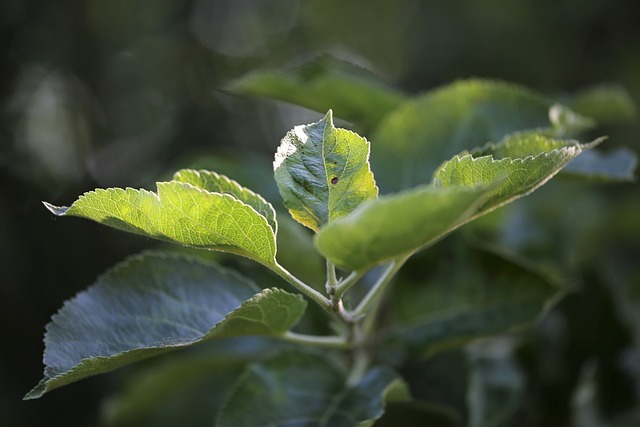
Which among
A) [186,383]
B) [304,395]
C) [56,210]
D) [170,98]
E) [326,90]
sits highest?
[170,98]

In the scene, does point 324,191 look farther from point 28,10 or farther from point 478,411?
point 28,10

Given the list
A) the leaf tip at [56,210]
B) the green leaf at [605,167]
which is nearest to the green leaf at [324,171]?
the leaf tip at [56,210]

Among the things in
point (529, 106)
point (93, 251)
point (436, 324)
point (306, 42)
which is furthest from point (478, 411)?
point (306, 42)

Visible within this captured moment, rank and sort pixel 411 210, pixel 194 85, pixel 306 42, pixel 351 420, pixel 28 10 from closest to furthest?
1. pixel 411 210
2. pixel 351 420
3. pixel 28 10
4. pixel 194 85
5. pixel 306 42

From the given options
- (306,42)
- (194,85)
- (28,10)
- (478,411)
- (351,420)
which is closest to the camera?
(351,420)

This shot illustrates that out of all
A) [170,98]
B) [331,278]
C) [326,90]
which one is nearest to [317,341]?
[331,278]

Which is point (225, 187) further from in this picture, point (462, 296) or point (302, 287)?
point (462, 296)

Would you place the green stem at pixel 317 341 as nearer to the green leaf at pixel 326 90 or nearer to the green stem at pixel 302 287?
the green stem at pixel 302 287
